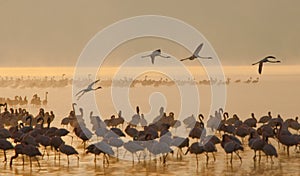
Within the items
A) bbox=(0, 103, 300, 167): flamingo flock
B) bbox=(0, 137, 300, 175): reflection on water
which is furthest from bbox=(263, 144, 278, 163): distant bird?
bbox=(0, 137, 300, 175): reflection on water

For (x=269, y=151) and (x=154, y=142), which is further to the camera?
(x=154, y=142)

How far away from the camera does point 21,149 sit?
14766mm

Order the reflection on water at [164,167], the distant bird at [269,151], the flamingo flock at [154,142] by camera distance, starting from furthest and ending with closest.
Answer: the flamingo flock at [154,142] < the distant bird at [269,151] < the reflection on water at [164,167]

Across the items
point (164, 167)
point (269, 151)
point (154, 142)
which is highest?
point (154, 142)

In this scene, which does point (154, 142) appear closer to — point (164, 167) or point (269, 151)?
point (164, 167)

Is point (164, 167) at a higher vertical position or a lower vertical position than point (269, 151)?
lower

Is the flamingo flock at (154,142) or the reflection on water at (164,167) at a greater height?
the flamingo flock at (154,142)

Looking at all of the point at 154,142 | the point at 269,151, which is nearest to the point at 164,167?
the point at 154,142

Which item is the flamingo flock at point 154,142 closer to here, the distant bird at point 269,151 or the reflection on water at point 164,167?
the distant bird at point 269,151

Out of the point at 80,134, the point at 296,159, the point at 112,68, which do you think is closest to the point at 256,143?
the point at 296,159

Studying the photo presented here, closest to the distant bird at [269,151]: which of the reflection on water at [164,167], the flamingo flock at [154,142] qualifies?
the flamingo flock at [154,142]

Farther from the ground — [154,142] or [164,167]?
[154,142]

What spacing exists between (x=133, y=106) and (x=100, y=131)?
1297cm

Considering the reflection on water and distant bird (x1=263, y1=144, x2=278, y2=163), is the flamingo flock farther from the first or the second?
the reflection on water
